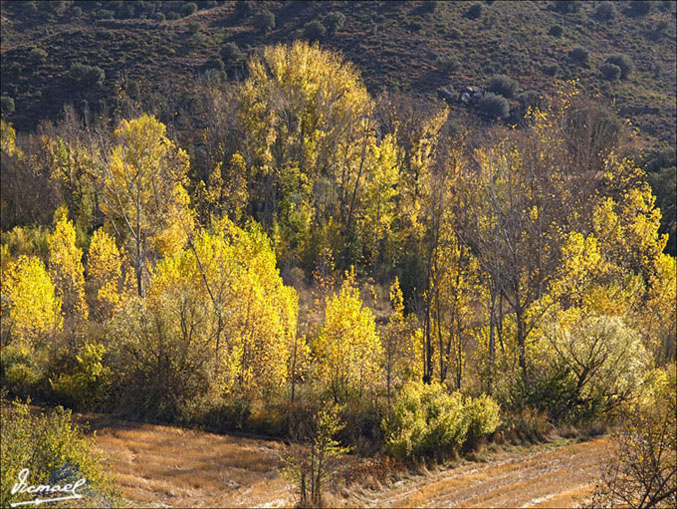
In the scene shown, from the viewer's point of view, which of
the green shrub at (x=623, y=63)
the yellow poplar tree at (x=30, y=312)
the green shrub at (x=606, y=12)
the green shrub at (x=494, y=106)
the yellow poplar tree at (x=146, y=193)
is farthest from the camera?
the green shrub at (x=606, y=12)

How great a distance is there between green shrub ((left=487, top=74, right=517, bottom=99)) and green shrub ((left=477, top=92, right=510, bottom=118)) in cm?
273

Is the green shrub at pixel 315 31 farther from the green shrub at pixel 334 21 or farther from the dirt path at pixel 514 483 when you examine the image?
the dirt path at pixel 514 483

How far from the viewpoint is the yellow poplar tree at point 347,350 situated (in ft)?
81.8

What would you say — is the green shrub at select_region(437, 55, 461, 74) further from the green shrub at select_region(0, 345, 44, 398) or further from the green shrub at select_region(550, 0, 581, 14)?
the green shrub at select_region(0, 345, 44, 398)

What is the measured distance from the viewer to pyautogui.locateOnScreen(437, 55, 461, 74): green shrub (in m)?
Result: 72.8

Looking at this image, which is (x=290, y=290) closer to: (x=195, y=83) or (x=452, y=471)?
(x=452, y=471)

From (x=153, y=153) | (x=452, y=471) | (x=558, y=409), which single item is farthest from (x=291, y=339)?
(x=153, y=153)

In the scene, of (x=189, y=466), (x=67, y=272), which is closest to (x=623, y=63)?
(x=67, y=272)

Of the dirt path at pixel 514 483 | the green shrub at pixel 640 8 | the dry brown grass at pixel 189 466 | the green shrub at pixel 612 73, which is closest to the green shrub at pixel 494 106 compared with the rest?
the green shrub at pixel 612 73

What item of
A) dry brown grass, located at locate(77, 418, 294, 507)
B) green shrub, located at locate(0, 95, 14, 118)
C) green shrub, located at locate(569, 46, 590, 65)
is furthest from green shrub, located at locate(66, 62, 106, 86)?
green shrub, located at locate(569, 46, 590, 65)

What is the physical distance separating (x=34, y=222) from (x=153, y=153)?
719 inches

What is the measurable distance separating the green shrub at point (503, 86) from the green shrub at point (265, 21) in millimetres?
33528

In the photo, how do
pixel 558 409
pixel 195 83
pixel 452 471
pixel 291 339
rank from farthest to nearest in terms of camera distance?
pixel 195 83
pixel 291 339
pixel 558 409
pixel 452 471

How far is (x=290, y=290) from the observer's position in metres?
28.1
